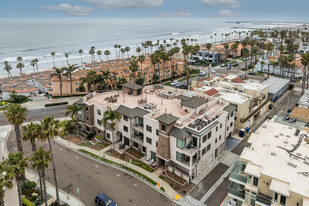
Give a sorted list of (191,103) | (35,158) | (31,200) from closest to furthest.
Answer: (35,158) → (31,200) → (191,103)

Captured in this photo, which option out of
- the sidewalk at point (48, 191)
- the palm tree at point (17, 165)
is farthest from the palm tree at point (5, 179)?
the sidewalk at point (48, 191)

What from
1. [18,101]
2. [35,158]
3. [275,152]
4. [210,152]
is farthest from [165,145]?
[18,101]

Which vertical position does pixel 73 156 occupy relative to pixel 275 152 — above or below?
below

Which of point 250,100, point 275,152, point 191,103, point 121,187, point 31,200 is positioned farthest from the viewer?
point 250,100

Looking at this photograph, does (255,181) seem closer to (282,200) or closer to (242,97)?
(282,200)

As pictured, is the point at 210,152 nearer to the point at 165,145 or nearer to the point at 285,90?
the point at 165,145

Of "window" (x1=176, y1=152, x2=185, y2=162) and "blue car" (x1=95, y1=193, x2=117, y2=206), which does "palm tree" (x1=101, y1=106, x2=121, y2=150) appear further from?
"blue car" (x1=95, y1=193, x2=117, y2=206)

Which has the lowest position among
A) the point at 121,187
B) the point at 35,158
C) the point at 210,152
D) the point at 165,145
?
the point at 121,187

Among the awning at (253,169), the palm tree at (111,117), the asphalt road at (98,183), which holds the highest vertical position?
the palm tree at (111,117)

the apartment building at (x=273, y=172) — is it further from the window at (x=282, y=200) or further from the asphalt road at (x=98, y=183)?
the asphalt road at (x=98, y=183)
